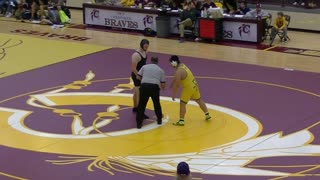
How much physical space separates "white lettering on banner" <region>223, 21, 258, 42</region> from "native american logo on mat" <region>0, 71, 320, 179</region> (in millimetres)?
8076

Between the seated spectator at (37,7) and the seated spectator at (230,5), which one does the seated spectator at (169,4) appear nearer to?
the seated spectator at (230,5)

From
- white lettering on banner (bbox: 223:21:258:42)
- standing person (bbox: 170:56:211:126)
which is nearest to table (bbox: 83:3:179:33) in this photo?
white lettering on banner (bbox: 223:21:258:42)

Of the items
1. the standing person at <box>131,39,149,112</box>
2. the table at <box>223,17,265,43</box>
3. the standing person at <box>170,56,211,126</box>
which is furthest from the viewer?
the table at <box>223,17,265,43</box>

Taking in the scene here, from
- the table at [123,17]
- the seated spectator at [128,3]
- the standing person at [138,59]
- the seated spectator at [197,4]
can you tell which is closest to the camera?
the standing person at [138,59]

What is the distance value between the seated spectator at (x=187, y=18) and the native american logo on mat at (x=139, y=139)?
8.09 metres

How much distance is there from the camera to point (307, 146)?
1170 centimetres

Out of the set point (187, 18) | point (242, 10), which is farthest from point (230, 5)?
point (187, 18)

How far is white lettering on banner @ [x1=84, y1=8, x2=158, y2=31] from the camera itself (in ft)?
80.4

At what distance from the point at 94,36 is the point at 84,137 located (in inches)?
478

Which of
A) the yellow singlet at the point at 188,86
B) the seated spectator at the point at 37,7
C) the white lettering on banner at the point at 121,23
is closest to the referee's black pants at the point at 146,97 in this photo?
the yellow singlet at the point at 188,86

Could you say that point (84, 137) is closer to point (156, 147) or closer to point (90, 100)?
point (156, 147)

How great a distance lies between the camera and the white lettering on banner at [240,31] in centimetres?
2206

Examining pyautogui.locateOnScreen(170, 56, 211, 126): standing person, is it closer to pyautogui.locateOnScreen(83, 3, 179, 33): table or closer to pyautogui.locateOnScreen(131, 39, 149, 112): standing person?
pyautogui.locateOnScreen(131, 39, 149, 112): standing person

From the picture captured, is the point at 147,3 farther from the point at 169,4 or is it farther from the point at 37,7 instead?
the point at 37,7
